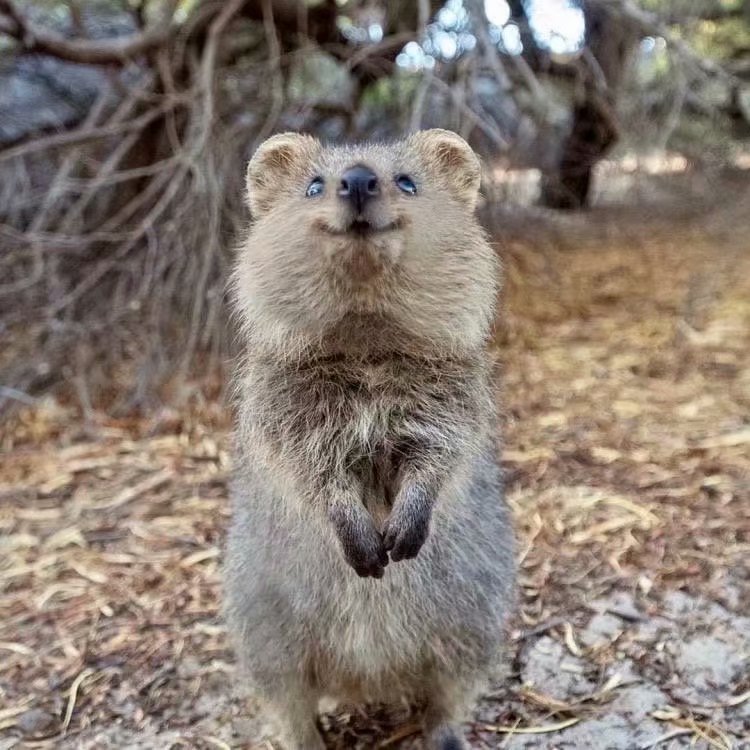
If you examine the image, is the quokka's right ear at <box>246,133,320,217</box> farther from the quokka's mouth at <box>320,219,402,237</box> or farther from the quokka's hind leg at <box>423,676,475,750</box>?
the quokka's hind leg at <box>423,676,475,750</box>

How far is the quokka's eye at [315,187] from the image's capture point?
98.4 inches

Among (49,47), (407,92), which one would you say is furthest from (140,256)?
(407,92)

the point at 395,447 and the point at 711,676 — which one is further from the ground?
the point at 395,447

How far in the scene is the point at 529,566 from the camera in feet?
12.2

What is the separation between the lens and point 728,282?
7992mm

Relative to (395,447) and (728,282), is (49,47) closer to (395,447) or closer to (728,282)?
(395,447)

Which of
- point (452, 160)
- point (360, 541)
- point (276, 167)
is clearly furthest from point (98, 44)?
point (360, 541)

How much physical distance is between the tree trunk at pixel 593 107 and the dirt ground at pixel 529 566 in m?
1.08

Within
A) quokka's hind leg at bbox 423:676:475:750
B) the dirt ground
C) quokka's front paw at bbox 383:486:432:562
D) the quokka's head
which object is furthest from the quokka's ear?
the dirt ground

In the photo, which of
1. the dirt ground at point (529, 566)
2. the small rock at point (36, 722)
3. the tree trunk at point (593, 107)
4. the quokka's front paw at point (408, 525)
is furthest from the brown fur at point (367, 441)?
the tree trunk at point (593, 107)

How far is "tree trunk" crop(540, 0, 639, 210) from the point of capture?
588cm

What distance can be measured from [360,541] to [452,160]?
1.21 metres

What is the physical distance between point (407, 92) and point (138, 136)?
1883 millimetres

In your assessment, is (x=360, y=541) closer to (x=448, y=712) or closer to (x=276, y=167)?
(x=448, y=712)
